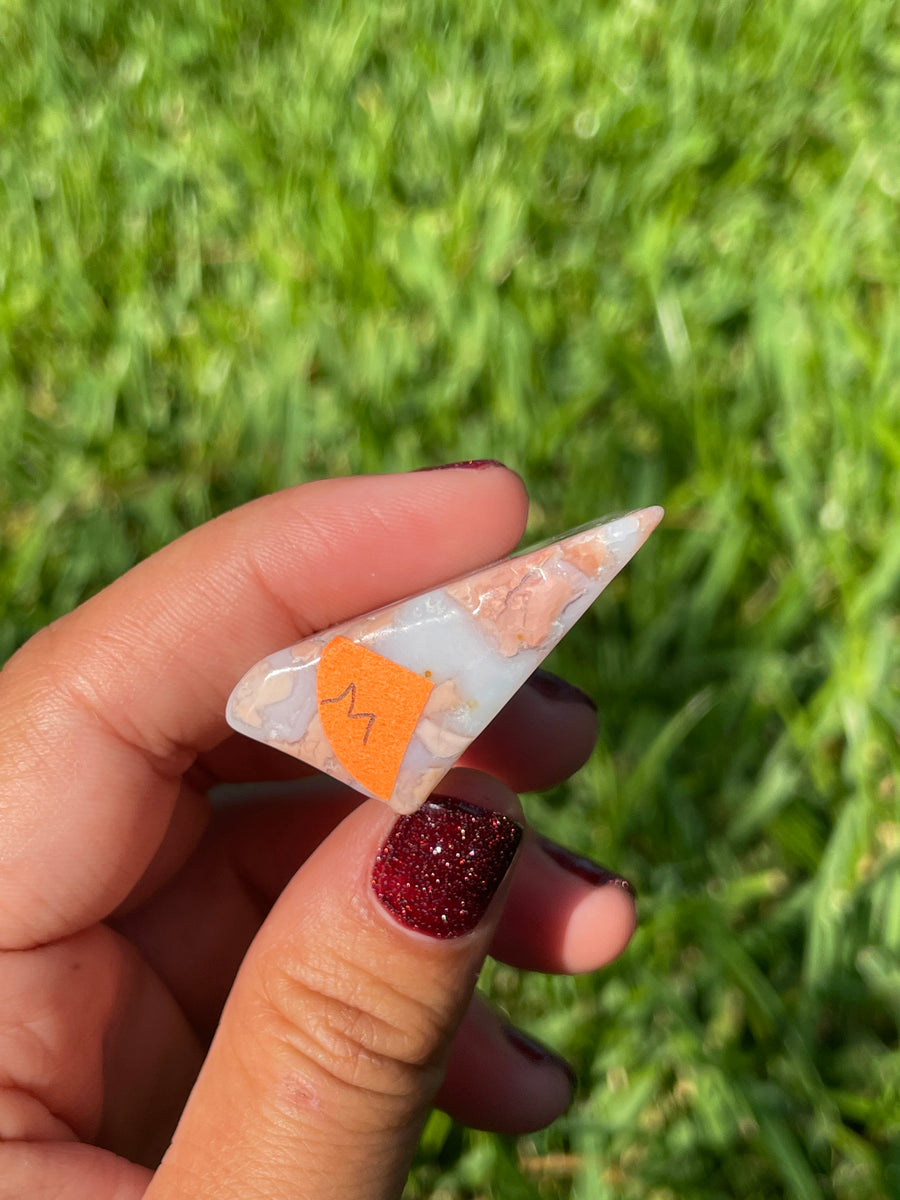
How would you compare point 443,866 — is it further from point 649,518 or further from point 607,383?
point 607,383

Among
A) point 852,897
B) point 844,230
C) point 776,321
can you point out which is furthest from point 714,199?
point 852,897

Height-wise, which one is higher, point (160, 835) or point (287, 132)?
point (287, 132)

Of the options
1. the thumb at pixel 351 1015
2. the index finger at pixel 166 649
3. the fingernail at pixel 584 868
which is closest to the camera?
the thumb at pixel 351 1015

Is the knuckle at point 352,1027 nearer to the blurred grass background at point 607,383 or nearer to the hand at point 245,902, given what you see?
the hand at point 245,902

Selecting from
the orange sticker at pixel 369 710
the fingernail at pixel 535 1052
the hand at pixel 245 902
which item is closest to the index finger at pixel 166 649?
the hand at pixel 245 902

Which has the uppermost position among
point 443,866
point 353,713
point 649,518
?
point 649,518

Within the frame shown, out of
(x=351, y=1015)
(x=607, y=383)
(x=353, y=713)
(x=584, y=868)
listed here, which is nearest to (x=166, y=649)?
(x=353, y=713)

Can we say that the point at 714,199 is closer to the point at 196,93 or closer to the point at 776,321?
the point at 776,321
